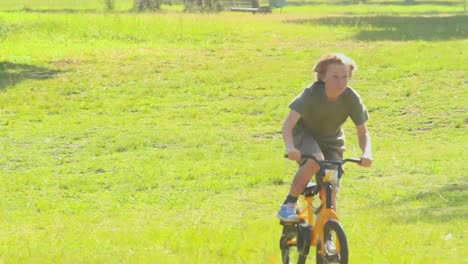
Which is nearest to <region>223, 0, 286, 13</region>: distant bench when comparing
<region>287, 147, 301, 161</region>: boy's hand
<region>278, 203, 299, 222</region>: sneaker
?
<region>278, 203, 299, 222</region>: sneaker

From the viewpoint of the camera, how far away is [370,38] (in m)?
25.5

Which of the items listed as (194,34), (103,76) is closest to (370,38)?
(194,34)

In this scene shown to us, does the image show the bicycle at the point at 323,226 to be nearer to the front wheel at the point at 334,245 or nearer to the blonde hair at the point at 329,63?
the front wheel at the point at 334,245

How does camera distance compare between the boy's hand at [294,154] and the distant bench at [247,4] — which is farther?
the distant bench at [247,4]

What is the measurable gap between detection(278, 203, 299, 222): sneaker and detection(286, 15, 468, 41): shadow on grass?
19.0 meters

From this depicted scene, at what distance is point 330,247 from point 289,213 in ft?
1.48

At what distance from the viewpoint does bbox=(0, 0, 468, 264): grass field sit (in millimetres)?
8164

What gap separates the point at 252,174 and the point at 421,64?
341 inches

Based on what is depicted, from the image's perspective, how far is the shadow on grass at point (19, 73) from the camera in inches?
775

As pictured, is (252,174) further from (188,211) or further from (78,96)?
(78,96)

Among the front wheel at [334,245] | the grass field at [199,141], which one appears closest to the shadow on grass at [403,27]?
the grass field at [199,141]

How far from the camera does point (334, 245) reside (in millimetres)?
6109

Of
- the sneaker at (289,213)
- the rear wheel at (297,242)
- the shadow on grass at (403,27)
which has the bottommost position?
the shadow on grass at (403,27)

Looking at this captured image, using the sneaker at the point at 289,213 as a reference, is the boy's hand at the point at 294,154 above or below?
above
